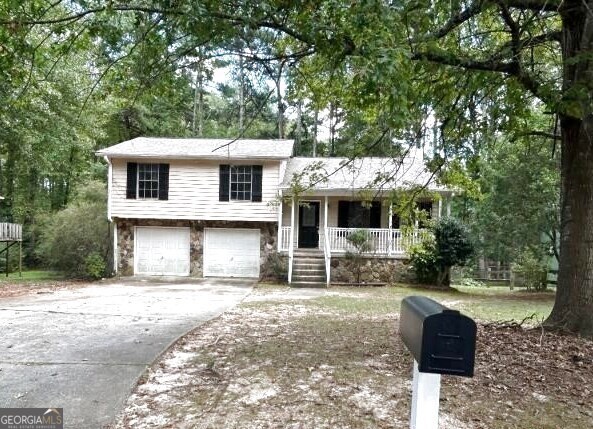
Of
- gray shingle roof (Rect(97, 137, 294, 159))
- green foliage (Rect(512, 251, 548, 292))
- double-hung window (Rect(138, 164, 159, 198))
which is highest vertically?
gray shingle roof (Rect(97, 137, 294, 159))

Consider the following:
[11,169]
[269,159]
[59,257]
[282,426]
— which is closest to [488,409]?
[282,426]

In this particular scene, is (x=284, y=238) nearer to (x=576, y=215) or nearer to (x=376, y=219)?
(x=376, y=219)

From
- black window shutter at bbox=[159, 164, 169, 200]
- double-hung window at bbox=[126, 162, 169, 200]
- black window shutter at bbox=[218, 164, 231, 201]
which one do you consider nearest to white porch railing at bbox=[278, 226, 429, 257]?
black window shutter at bbox=[218, 164, 231, 201]

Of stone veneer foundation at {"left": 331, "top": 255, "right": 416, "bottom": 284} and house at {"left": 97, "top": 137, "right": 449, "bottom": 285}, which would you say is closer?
stone veneer foundation at {"left": 331, "top": 255, "right": 416, "bottom": 284}

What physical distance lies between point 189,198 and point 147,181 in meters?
1.70

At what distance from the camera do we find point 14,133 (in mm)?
15312

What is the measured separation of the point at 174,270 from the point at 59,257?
4042mm

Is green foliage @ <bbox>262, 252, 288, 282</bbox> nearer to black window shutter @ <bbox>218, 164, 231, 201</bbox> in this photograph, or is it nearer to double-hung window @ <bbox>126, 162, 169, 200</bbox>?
black window shutter @ <bbox>218, 164, 231, 201</bbox>

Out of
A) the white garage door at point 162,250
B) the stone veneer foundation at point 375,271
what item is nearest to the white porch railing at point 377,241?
the stone veneer foundation at point 375,271

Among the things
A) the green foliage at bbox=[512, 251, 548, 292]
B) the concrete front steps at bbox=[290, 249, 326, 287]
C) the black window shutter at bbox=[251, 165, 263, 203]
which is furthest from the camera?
the black window shutter at bbox=[251, 165, 263, 203]

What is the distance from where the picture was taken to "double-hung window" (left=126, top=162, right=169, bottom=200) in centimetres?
1653

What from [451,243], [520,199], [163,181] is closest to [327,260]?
[451,243]

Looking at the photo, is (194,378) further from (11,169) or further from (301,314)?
(11,169)

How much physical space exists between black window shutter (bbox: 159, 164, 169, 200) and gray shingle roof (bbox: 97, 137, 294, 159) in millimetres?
611
